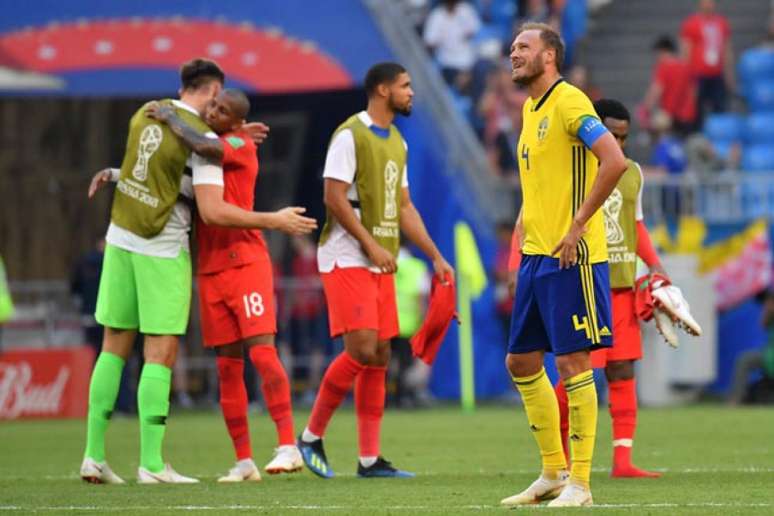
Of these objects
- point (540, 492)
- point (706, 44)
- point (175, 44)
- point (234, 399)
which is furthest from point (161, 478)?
point (706, 44)

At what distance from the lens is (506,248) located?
22859 mm

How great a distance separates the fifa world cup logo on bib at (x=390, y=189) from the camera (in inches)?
468

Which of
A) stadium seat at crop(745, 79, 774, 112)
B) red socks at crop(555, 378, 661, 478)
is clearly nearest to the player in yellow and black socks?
red socks at crop(555, 378, 661, 478)

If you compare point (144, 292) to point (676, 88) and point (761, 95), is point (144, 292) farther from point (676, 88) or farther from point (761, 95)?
point (761, 95)

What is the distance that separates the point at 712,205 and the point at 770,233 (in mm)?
854

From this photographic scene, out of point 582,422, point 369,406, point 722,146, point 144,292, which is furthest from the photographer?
point 722,146

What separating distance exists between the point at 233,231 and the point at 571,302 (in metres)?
2.95

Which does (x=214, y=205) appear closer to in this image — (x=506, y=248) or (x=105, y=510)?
(x=105, y=510)

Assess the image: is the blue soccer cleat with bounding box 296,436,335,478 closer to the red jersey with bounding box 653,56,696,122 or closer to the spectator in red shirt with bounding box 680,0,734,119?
the red jersey with bounding box 653,56,696,122

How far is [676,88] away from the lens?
82.8ft

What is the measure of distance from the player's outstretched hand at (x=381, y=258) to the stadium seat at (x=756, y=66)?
612 inches

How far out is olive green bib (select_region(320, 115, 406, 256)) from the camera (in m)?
11.8

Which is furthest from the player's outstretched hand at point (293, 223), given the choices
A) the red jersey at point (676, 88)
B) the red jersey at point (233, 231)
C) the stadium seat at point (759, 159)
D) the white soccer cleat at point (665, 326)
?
the red jersey at point (676, 88)

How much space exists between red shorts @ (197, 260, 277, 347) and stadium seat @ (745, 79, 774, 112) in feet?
51.5
